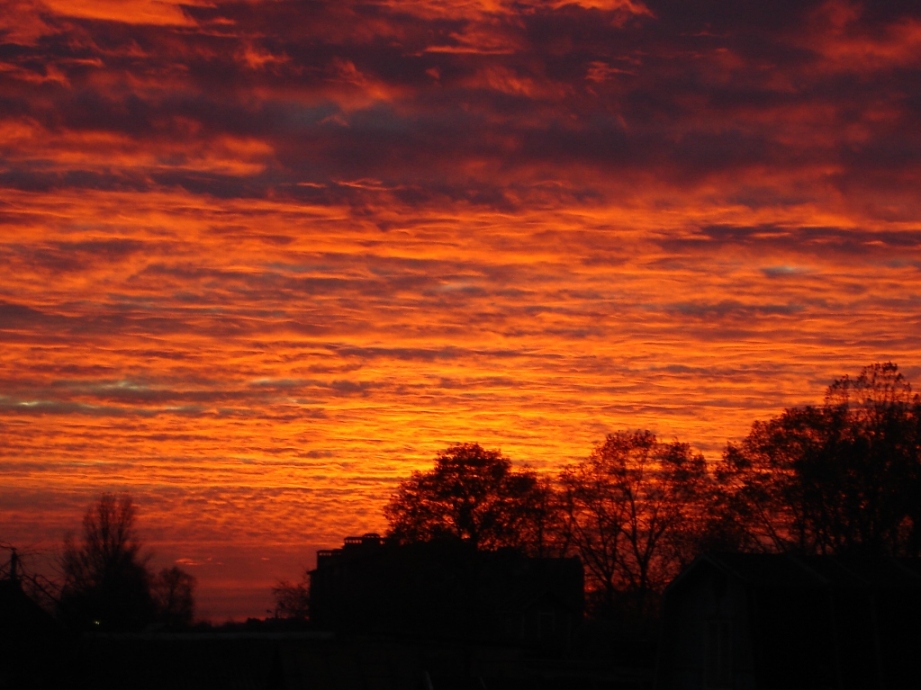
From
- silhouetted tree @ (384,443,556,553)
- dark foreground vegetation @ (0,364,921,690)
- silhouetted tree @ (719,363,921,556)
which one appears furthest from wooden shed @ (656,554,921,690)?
silhouetted tree @ (384,443,556,553)

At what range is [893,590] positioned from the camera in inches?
1332

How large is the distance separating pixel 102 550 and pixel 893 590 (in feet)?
271

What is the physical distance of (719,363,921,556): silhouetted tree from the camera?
59.1 metres

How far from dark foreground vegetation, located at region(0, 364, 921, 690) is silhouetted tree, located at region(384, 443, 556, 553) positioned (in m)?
0.09

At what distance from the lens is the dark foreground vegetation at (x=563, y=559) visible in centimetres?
4628

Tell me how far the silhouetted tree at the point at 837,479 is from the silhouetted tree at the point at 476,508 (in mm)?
17814

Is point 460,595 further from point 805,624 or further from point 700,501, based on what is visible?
point 805,624

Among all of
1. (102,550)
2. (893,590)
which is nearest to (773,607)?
(893,590)

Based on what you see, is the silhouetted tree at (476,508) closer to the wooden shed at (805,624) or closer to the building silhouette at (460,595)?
the building silhouette at (460,595)

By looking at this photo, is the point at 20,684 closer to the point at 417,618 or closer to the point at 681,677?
the point at 681,677

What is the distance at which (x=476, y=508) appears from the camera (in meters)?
78.8

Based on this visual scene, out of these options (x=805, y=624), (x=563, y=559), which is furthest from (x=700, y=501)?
(x=805, y=624)

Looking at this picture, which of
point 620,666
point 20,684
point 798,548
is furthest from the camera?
point 798,548

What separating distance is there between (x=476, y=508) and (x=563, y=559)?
26.4ft
